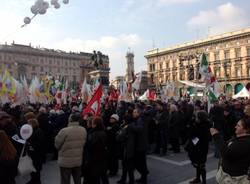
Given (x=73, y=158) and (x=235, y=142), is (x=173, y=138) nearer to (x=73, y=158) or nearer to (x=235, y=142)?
(x=73, y=158)

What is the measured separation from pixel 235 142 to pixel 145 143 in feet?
11.9

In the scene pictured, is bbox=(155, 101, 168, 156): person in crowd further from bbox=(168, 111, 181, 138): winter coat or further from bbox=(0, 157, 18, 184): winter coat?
bbox=(0, 157, 18, 184): winter coat

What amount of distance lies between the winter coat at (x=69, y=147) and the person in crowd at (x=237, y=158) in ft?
9.32

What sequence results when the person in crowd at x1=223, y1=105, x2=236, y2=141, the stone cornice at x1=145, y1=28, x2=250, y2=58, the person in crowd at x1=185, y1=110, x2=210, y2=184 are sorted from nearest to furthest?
1. the person in crowd at x1=185, y1=110, x2=210, y2=184
2. the person in crowd at x1=223, y1=105, x2=236, y2=141
3. the stone cornice at x1=145, y1=28, x2=250, y2=58

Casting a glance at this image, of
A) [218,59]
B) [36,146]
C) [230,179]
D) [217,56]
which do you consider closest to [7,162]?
[36,146]

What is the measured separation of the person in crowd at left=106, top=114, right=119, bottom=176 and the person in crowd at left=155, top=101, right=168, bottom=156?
120 inches

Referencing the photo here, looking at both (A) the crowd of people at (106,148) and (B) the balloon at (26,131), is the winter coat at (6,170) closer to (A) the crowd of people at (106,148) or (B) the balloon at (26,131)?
(A) the crowd of people at (106,148)

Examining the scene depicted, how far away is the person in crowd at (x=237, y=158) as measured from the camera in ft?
13.8

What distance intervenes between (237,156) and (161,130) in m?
A: 7.36

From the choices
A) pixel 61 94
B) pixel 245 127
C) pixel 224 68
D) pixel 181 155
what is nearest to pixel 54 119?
pixel 181 155

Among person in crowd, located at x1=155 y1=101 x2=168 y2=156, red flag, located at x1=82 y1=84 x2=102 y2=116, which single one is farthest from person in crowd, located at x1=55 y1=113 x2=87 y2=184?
person in crowd, located at x1=155 y1=101 x2=168 y2=156

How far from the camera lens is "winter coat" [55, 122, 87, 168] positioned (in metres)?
6.23

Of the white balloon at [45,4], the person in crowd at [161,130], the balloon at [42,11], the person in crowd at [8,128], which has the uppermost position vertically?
the white balloon at [45,4]

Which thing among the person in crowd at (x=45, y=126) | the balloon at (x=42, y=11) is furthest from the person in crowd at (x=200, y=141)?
the balloon at (x=42, y=11)
